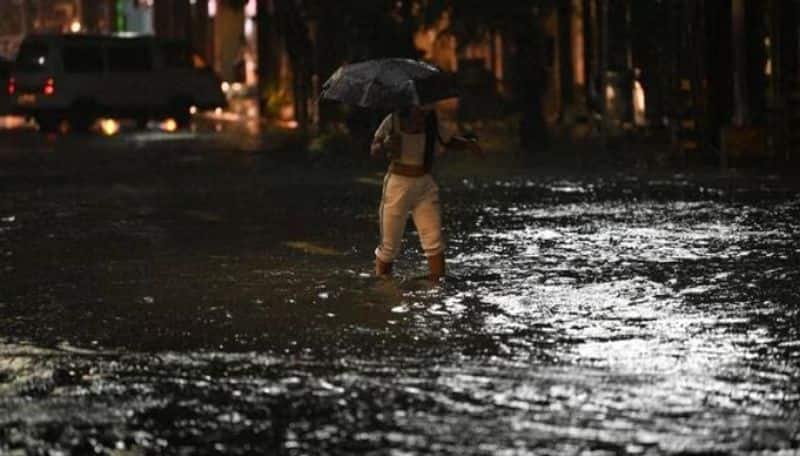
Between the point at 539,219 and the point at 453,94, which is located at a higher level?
the point at 453,94

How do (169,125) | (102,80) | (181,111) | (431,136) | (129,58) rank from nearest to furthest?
(431,136) → (102,80) → (129,58) → (181,111) → (169,125)

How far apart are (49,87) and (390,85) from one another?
107 feet

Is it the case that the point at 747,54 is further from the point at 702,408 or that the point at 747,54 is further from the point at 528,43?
the point at 702,408

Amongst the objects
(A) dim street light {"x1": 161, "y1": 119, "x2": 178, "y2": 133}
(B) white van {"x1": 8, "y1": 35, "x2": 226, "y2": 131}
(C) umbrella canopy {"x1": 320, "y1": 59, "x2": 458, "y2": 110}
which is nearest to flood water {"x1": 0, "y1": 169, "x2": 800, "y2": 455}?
(C) umbrella canopy {"x1": 320, "y1": 59, "x2": 458, "y2": 110}

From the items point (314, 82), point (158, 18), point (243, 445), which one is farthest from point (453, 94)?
point (158, 18)

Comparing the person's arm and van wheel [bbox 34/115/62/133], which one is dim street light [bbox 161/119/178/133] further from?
the person's arm

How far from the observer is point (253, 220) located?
18.6m

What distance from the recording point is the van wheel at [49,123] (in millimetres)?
45281

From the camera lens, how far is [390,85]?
523 inches

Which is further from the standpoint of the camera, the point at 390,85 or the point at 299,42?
the point at 299,42

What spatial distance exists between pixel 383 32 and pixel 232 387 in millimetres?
26326

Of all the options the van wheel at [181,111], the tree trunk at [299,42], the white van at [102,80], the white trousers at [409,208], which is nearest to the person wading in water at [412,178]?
the white trousers at [409,208]

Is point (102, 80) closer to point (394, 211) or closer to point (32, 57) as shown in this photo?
point (32, 57)

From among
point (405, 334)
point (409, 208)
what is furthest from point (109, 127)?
point (405, 334)
